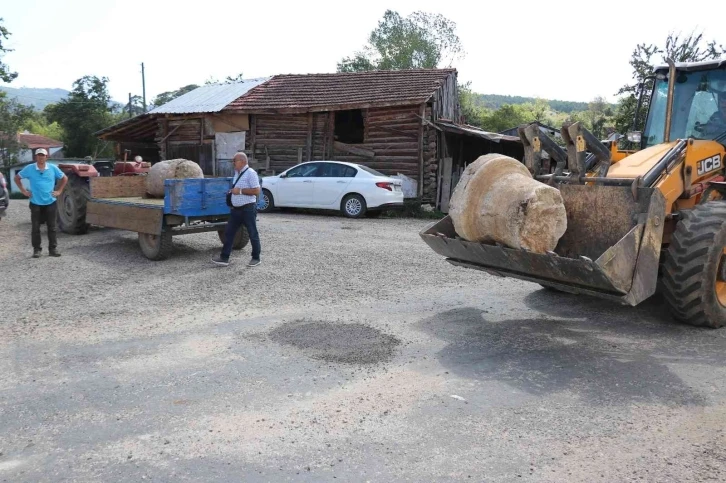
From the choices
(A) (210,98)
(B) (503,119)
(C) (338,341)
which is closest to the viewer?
(C) (338,341)

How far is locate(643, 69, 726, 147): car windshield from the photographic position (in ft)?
22.9

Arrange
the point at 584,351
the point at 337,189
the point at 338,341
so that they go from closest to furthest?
the point at 584,351 < the point at 338,341 < the point at 337,189

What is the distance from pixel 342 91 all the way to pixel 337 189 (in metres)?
5.85

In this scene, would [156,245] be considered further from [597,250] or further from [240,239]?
[597,250]

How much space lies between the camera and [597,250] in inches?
237

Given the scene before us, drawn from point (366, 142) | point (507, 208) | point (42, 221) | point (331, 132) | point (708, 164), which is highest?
point (331, 132)

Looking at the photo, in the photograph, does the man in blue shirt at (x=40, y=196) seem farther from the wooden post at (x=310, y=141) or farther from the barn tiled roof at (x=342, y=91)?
the wooden post at (x=310, y=141)

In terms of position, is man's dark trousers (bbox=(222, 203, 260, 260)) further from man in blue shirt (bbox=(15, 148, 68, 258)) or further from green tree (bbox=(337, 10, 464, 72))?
green tree (bbox=(337, 10, 464, 72))

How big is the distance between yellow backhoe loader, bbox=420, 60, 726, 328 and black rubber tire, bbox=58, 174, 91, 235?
27.2 ft

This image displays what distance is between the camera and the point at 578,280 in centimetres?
538

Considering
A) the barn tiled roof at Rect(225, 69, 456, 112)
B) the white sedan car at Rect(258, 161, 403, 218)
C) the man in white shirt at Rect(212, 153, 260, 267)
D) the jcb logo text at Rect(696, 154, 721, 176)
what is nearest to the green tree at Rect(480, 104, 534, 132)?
the barn tiled roof at Rect(225, 69, 456, 112)

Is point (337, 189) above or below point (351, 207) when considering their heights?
above

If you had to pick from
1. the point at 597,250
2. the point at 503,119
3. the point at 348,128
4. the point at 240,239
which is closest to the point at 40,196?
the point at 240,239

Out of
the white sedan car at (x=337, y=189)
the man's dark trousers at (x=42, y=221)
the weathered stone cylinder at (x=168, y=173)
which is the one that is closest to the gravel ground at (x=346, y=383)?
the man's dark trousers at (x=42, y=221)
